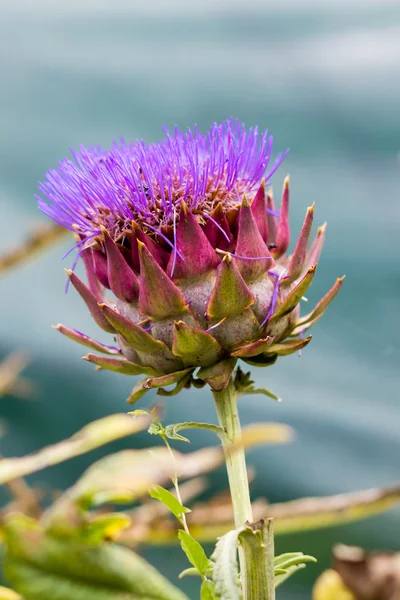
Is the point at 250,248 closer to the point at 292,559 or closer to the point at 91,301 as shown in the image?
the point at 91,301

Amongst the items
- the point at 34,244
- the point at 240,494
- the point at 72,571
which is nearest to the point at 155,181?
the point at 240,494

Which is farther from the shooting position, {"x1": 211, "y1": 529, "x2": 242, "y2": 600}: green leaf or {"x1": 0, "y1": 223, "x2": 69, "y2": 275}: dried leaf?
{"x1": 0, "y1": 223, "x2": 69, "y2": 275}: dried leaf

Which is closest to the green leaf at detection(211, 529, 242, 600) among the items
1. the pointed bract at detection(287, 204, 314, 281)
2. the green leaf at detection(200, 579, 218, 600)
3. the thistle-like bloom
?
the green leaf at detection(200, 579, 218, 600)

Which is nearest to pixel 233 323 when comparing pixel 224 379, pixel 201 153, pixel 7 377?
pixel 224 379

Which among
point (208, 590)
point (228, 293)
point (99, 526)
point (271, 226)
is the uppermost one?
point (271, 226)

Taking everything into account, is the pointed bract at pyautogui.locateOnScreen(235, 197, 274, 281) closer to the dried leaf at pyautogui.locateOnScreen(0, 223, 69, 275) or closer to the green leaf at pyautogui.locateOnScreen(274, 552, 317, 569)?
the green leaf at pyautogui.locateOnScreen(274, 552, 317, 569)

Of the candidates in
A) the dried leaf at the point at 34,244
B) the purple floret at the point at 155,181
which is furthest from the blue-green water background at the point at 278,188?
the purple floret at the point at 155,181

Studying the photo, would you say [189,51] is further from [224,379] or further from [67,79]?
[224,379]
